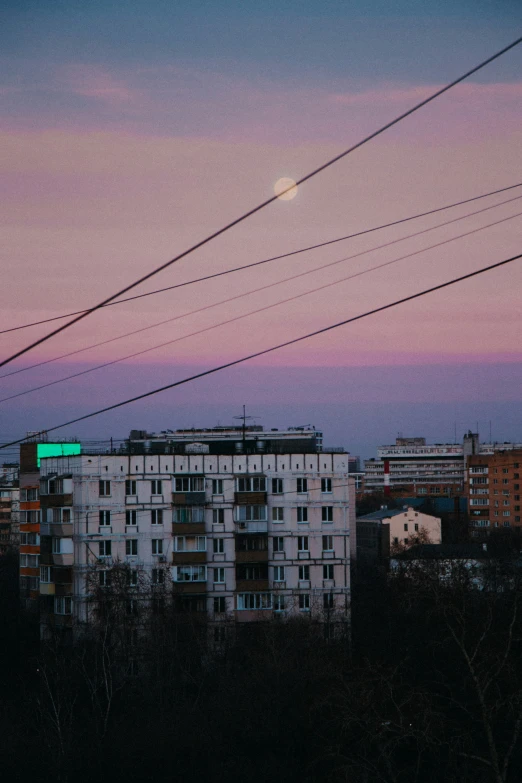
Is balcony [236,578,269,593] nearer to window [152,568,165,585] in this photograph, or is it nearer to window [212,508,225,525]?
window [212,508,225,525]

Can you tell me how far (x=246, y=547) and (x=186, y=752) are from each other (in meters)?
14.6

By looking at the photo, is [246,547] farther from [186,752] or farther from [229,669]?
[186,752]

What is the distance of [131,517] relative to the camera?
38.1 m

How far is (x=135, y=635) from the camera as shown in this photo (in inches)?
1335

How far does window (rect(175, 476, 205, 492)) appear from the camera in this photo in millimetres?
38594

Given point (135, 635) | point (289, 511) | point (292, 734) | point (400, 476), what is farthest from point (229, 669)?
point (400, 476)

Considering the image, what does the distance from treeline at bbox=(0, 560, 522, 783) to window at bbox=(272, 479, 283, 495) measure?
17.7 ft

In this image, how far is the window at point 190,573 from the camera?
3762cm

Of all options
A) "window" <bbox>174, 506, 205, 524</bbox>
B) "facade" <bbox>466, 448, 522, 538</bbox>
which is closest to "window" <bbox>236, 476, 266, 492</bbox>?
"window" <bbox>174, 506, 205, 524</bbox>

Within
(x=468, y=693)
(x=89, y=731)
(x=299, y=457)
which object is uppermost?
(x=299, y=457)

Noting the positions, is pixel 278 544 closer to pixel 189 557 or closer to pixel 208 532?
pixel 208 532

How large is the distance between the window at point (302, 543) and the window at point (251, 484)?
2259 millimetres

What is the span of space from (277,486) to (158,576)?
5589 millimetres

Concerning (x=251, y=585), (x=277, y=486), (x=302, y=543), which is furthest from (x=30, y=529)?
(x=302, y=543)
